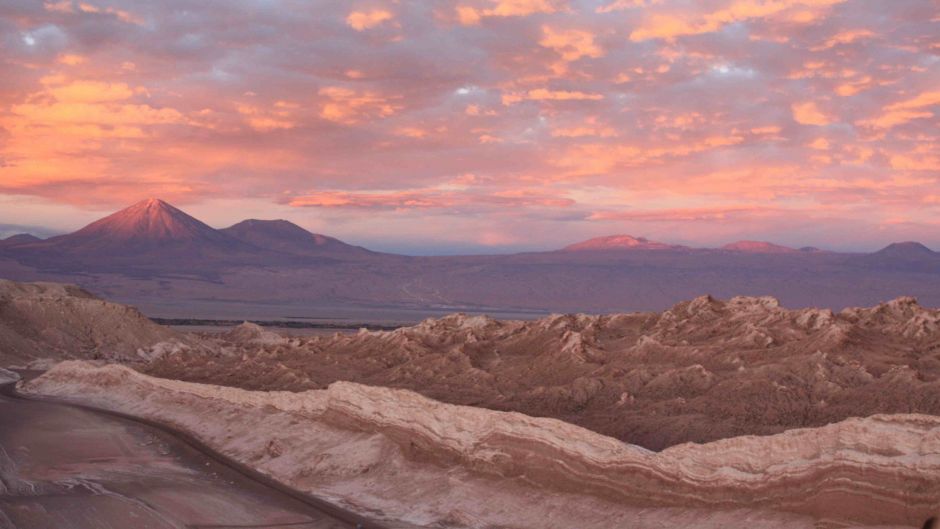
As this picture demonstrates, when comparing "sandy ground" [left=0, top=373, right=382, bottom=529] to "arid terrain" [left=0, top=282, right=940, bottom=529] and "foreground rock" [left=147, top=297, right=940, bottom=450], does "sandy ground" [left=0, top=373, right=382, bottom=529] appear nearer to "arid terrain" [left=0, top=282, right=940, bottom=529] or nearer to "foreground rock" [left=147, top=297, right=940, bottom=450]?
"arid terrain" [left=0, top=282, right=940, bottom=529]

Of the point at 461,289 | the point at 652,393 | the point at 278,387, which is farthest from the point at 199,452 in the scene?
the point at 461,289

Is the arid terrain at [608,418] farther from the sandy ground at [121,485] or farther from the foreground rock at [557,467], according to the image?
the sandy ground at [121,485]

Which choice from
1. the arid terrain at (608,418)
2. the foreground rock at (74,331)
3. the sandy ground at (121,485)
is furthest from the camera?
the foreground rock at (74,331)

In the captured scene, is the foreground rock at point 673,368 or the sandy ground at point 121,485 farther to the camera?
the foreground rock at point 673,368

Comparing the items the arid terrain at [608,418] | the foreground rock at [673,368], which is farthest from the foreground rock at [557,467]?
the foreground rock at [673,368]

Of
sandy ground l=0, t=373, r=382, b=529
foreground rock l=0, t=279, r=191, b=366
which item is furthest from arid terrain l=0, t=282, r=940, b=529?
foreground rock l=0, t=279, r=191, b=366

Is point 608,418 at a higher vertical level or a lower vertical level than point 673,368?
lower

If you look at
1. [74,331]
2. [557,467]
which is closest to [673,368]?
[557,467]

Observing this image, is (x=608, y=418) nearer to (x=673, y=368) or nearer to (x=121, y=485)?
(x=673, y=368)
